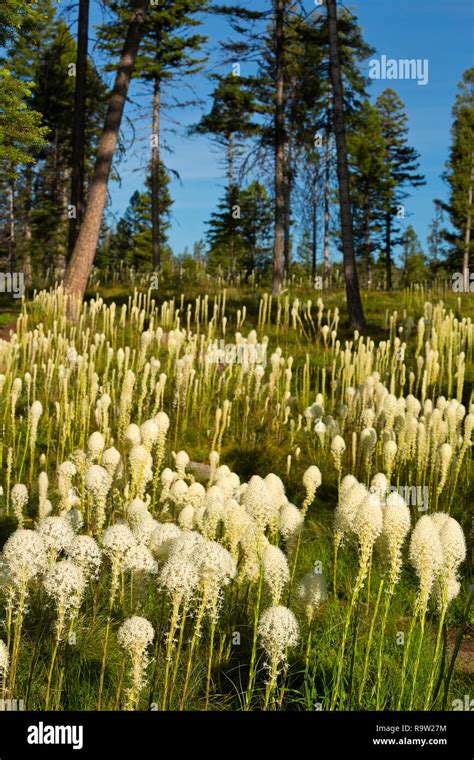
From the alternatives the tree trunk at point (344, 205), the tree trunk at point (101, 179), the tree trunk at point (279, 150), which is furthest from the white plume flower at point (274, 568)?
the tree trunk at point (279, 150)

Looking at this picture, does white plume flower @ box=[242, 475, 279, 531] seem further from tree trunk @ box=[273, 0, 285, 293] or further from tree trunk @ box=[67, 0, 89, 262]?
tree trunk @ box=[273, 0, 285, 293]

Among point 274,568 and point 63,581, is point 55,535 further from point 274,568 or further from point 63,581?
point 274,568

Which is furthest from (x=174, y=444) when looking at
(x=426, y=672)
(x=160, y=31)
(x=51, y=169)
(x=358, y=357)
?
(x=51, y=169)

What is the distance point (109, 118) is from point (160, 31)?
667 inches

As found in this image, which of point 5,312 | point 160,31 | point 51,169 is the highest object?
point 160,31

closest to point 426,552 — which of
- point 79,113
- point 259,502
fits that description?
point 259,502

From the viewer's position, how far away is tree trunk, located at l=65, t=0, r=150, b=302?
12.2 metres

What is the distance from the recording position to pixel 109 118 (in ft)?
41.0

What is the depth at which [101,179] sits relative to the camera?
12.4 metres

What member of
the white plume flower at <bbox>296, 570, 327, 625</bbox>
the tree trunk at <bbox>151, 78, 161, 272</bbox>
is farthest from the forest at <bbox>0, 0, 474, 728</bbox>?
the tree trunk at <bbox>151, 78, 161, 272</bbox>

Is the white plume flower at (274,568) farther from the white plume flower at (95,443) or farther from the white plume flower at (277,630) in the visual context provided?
the white plume flower at (95,443)

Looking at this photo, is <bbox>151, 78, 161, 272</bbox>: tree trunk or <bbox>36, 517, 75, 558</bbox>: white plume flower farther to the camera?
<bbox>151, 78, 161, 272</bbox>: tree trunk

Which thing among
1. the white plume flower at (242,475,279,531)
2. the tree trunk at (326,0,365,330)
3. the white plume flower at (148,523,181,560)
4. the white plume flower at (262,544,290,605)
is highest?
the tree trunk at (326,0,365,330)
